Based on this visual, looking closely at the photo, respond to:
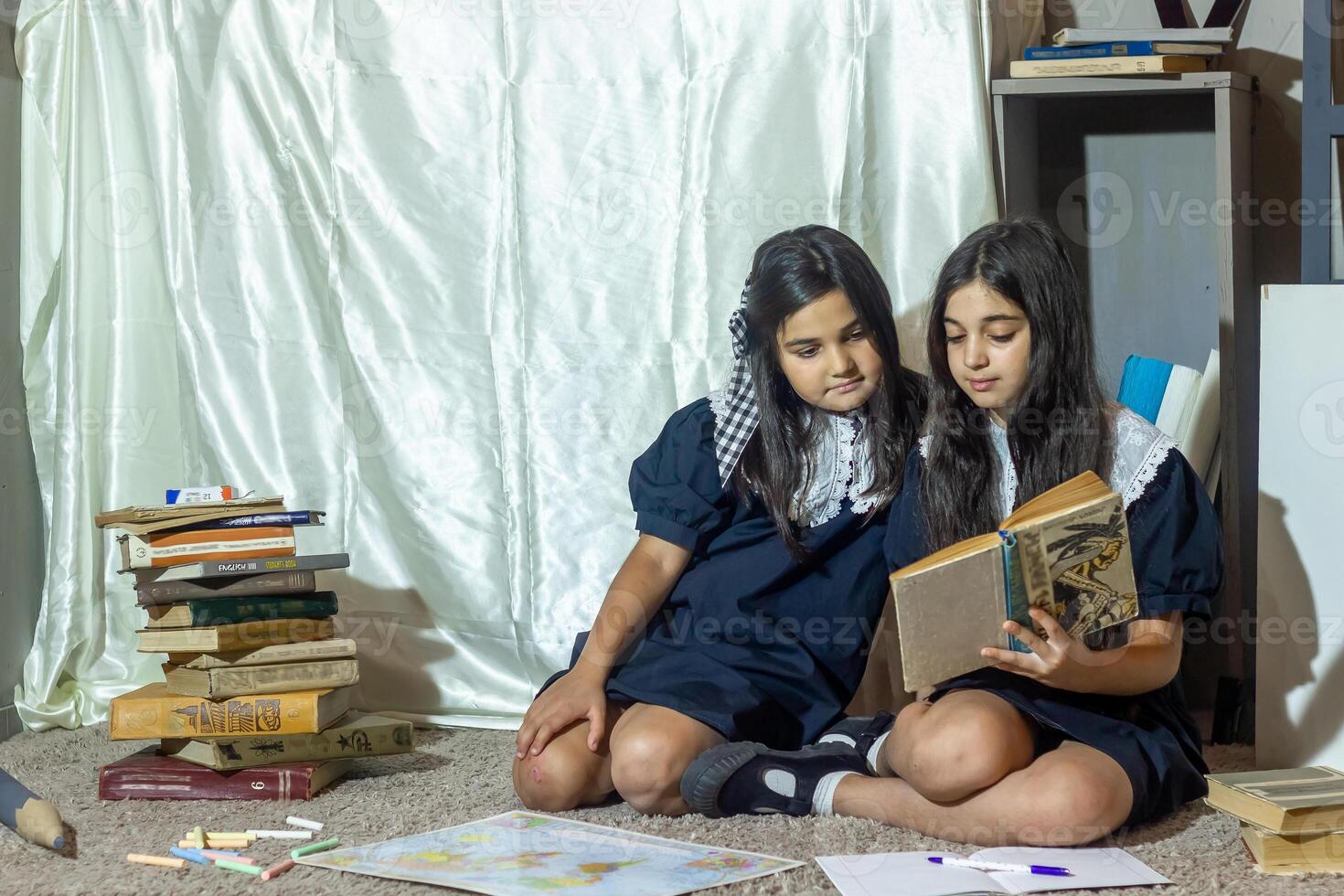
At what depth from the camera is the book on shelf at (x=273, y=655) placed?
1639 mm

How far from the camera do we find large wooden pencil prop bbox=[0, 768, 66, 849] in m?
1.31

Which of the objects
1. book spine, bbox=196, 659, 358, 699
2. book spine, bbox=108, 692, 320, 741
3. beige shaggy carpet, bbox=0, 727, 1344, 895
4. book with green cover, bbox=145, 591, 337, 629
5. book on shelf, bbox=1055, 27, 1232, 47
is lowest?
beige shaggy carpet, bbox=0, 727, 1344, 895

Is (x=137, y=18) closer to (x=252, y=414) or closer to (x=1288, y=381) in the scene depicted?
(x=252, y=414)

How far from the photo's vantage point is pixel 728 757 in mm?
1395

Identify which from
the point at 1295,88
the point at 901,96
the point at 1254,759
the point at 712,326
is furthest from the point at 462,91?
the point at 1254,759

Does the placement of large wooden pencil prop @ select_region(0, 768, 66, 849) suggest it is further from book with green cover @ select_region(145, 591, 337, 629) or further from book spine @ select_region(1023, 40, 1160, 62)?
book spine @ select_region(1023, 40, 1160, 62)

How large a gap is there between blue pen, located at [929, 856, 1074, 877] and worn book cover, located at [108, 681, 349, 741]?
787 mm

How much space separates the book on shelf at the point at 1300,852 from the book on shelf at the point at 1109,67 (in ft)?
3.12

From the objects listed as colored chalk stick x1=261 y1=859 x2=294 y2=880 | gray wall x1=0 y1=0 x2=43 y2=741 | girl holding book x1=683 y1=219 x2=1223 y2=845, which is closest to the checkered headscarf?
girl holding book x1=683 y1=219 x2=1223 y2=845

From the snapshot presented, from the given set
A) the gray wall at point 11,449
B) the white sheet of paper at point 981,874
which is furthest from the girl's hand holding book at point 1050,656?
the gray wall at point 11,449

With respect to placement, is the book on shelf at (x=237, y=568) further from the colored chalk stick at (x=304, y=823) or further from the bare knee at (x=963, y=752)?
the bare knee at (x=963, y=752)

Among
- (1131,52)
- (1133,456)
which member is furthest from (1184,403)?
(1131,52)

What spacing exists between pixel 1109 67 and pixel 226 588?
1.31 meters

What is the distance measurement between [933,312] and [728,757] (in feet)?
1.73
